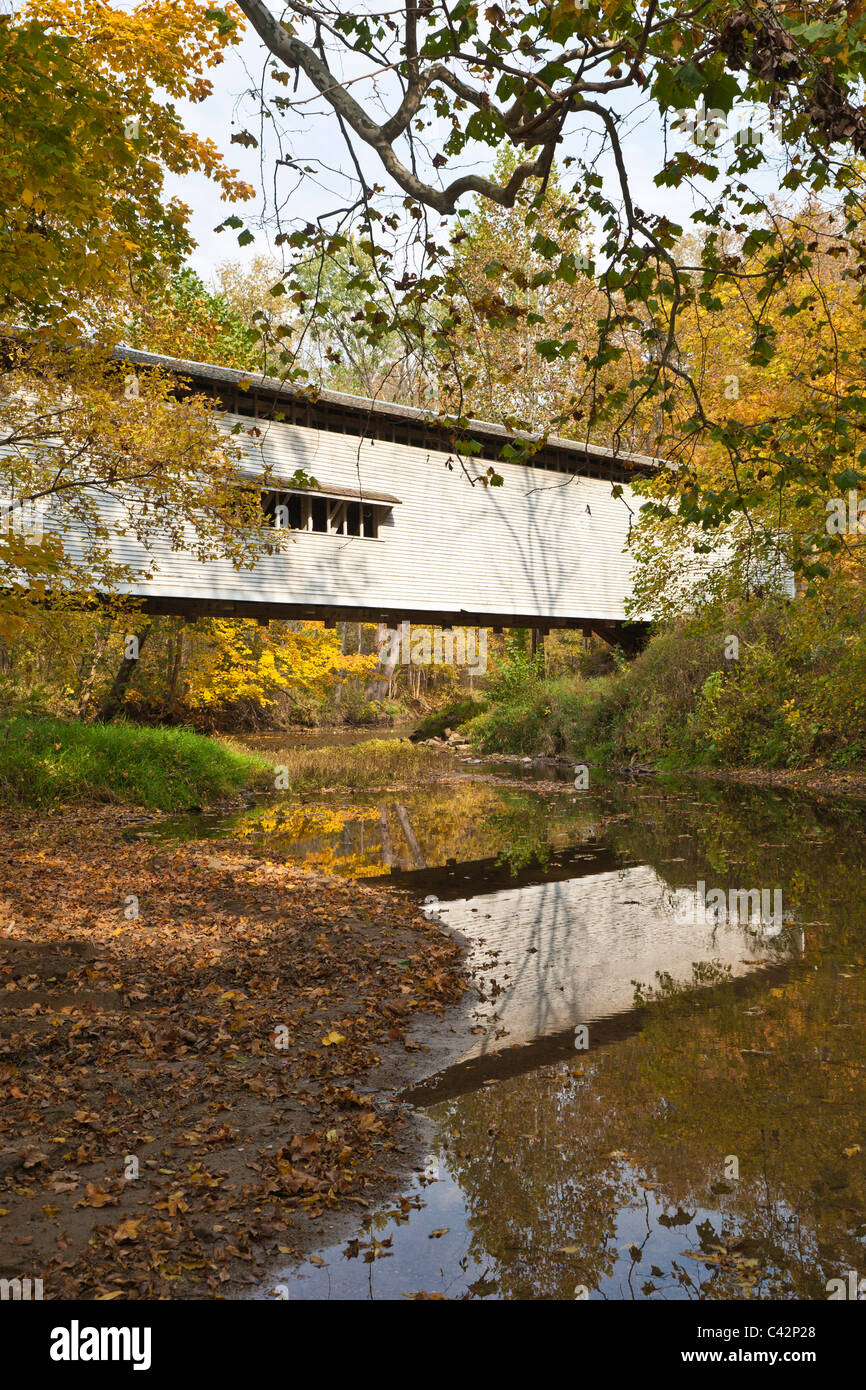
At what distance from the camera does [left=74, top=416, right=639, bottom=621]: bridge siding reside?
1850 cm

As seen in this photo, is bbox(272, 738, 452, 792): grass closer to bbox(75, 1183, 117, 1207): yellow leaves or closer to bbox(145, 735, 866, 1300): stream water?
bbox(145, 735, 866, 1300): stream water

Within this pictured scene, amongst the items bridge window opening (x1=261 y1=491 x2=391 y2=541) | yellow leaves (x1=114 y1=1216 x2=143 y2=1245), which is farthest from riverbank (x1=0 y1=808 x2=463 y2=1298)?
bridge window opening (x1=261 y1=491 x2=391 y2=541)

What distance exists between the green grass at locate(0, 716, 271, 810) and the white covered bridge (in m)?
2.76

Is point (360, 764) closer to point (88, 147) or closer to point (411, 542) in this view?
point (411, 542)

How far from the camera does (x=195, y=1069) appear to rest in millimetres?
5156

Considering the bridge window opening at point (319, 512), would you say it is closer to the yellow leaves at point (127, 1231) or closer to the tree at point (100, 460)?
the tree at point (100, 460)

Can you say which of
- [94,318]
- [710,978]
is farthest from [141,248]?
[710,978]

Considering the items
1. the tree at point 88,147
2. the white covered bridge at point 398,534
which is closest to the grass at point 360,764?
the white covered bridge at point 398,534

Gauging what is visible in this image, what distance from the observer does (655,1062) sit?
5266 millimetres

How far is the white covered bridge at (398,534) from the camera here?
59.6 feet
